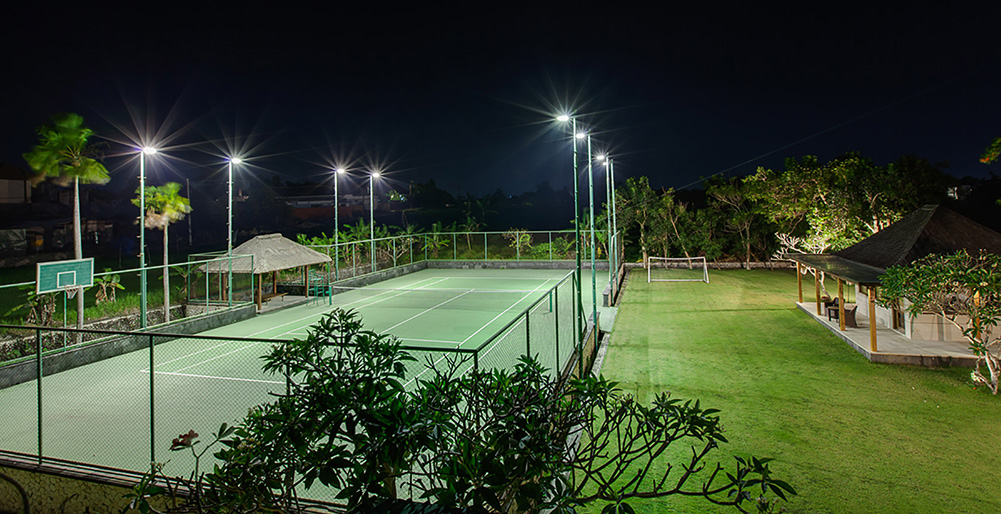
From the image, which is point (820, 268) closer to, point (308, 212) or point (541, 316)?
point (541, 316)

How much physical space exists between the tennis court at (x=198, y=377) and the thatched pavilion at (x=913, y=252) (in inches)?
255

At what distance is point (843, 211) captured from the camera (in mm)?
17703

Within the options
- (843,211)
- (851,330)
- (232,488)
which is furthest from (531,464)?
(843,211)

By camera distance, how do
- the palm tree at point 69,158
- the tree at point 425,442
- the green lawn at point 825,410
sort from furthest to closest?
the palm tree at point 69,158 < the green lawn at point 825,410 < the tree at point 425,442

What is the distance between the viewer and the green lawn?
580cm

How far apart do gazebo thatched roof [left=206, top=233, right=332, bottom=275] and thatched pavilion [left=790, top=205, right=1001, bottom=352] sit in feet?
56.2

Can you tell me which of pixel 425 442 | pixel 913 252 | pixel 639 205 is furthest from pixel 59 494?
pixel 639 205

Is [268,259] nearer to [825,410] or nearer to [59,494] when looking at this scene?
[59,494]

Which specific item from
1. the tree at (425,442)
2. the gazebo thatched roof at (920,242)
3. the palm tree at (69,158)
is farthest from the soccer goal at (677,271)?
the tree at (425,442)

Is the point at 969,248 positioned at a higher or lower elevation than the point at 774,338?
higher

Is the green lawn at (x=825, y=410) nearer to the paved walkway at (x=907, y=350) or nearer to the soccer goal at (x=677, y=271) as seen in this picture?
the paved walkway at (x=907, y=350)

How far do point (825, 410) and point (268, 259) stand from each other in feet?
56.9

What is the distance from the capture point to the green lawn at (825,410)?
5801 millimetres

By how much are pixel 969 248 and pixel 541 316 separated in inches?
403
